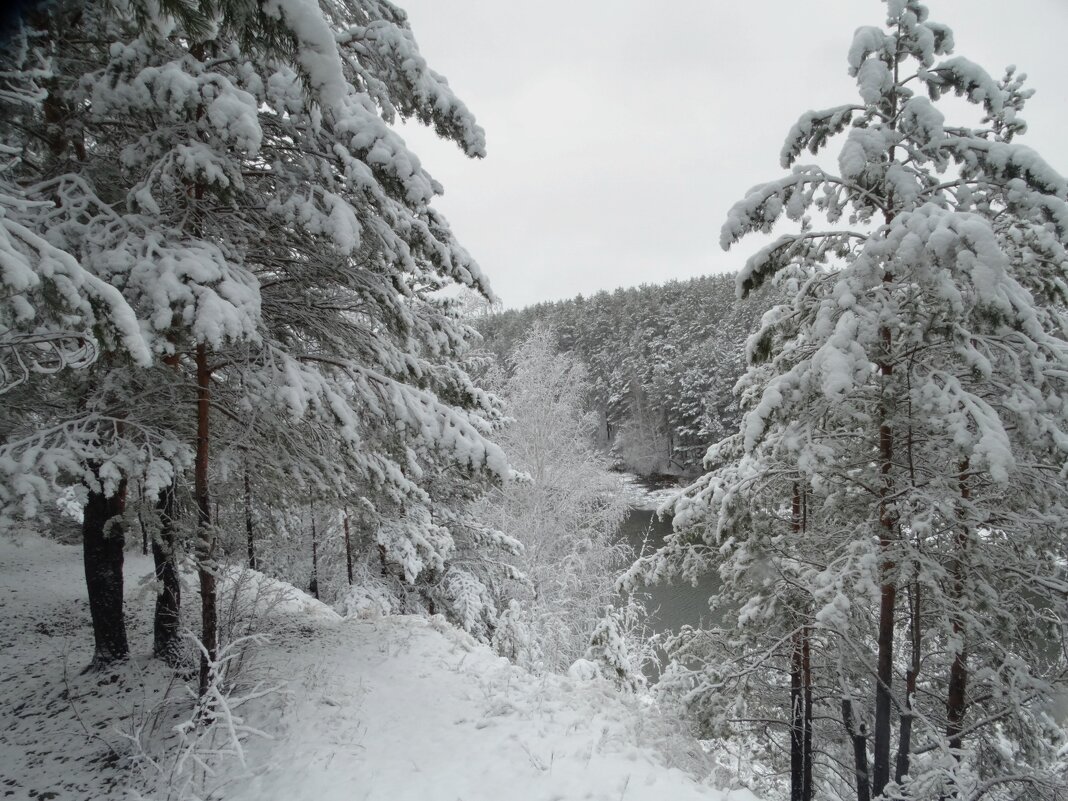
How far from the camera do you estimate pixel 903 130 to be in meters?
4.05

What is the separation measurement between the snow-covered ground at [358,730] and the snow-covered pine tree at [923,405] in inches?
56.2

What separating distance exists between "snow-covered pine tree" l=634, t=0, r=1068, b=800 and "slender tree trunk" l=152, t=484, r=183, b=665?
486 centimetres

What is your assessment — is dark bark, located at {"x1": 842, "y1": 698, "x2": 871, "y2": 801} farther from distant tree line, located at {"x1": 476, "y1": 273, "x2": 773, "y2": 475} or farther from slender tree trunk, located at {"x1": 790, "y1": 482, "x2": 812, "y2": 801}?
distant tree line, located at {"x1": 476, "y1": 273, "x2": 773, "y2": 475}

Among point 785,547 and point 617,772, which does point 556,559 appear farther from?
point 617,772

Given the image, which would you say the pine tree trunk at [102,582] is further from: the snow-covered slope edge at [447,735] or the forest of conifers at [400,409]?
the snow-covered slope edge at [447,735]

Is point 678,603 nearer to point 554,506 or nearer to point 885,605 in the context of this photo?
point 554,506

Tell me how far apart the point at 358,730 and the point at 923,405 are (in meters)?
5.47

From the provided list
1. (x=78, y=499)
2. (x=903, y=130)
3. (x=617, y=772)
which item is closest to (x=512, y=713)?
(x=617, y=772)

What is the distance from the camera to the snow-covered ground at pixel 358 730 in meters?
3.99

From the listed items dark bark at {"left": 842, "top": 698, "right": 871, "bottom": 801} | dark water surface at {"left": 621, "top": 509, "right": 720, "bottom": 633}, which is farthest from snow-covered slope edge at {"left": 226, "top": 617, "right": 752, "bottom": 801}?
dark water surface at {"left": 621, "top": 509, "right": 720, "bottom": 633}

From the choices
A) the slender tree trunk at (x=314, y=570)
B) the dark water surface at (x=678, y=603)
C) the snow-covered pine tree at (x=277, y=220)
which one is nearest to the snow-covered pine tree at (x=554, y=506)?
the dark water surface at (x=678, y=603)

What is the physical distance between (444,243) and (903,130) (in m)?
4.13

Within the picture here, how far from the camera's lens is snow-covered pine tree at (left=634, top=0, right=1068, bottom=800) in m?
3.62

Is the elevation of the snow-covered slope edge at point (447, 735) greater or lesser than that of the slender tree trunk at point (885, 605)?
lesser
